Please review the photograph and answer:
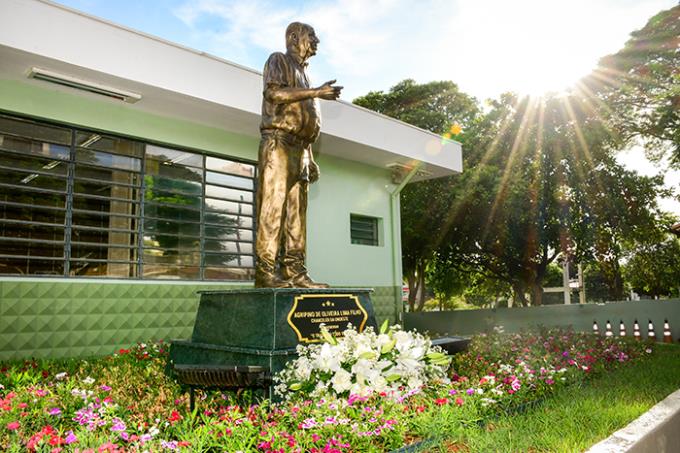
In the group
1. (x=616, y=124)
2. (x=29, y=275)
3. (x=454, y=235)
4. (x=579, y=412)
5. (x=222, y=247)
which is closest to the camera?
(x=579, y=412)

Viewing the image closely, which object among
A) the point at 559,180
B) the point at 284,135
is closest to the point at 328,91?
the point at 284,135

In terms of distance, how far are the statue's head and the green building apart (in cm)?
303

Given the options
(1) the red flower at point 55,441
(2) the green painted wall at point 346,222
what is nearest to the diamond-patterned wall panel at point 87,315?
(2) the green painted wall at point 346,222

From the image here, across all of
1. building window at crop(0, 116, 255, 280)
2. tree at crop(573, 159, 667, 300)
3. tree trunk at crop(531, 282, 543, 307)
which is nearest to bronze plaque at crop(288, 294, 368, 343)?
building window at crop(0, 116, 255, 280)

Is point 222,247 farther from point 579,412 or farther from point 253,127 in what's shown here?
point 579,412

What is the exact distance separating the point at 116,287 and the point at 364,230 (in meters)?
6.19

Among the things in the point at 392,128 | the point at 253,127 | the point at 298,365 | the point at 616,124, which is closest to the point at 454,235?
the point at 616,124

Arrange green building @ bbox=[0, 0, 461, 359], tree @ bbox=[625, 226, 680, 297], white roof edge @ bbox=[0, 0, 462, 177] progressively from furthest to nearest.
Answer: tree @ bbox=[625, 226, 680, 297] → green building @ bbox=[0, 0, 461, 359] → white roof edge @ bbox=[0, 0, 462, 177]

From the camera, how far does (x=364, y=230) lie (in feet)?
44.1

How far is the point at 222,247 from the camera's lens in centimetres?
1036

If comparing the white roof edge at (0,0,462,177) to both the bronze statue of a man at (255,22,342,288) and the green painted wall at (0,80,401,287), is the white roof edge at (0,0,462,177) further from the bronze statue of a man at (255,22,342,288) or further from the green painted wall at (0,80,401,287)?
the bronze statue of a man at (255,22,342,288)

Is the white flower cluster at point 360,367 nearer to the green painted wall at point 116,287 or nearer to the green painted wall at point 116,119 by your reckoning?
the green painted wall at point 116,287

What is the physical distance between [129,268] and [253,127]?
330 cm

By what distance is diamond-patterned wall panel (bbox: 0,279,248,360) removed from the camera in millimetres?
7832
